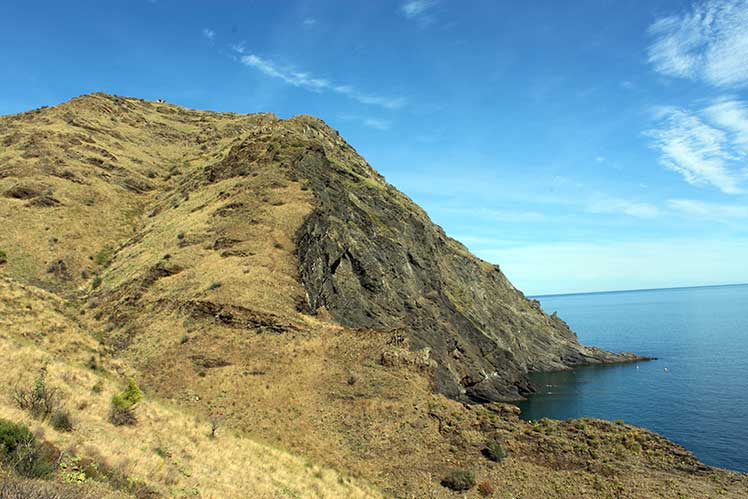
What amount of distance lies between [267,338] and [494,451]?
17.8 m

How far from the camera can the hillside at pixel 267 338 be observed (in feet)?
66.1

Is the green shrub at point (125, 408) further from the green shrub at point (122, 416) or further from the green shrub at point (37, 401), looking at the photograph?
the green shrub at point (37, 401)

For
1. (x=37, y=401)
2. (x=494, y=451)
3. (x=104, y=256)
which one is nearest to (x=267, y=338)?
(x=494, y=451)

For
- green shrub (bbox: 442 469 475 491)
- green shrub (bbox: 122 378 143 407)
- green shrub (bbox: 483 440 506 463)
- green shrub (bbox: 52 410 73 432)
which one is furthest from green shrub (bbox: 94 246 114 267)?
green shrub (bbox: 483 440 506 463)

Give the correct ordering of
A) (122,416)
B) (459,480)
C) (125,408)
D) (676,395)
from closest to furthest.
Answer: (122,416), (125,408), (459,480), (676,395)

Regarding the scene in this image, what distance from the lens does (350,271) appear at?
171 ft

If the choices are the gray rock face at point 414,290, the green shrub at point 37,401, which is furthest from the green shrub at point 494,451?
the green shrub at point 37,401

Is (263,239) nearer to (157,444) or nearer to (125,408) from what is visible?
(125,408)

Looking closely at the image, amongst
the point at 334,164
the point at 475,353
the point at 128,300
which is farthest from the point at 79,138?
the point at 475,353

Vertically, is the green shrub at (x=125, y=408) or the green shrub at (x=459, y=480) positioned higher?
the green shrub at (x=125, y=408)

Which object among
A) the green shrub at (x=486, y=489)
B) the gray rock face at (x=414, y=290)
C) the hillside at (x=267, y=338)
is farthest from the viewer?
the gray rock face at (x=414, y=290)

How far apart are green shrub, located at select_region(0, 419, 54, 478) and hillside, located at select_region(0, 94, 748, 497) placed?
1.78 metres

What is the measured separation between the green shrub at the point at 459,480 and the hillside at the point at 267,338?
603mm

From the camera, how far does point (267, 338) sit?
106 ft
